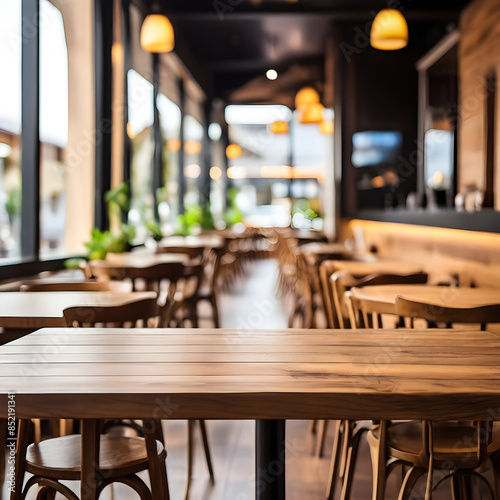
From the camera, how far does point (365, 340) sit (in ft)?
6.20

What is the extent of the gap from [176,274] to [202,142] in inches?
400

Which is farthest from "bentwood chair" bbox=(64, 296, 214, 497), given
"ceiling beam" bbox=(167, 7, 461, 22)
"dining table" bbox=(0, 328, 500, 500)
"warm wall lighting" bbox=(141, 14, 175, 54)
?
"ceiling beam" bbox=(167, 7, 461, 22)

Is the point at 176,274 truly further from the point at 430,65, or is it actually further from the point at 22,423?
the point at 430,65

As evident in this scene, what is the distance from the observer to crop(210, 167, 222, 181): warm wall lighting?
49.6 feet

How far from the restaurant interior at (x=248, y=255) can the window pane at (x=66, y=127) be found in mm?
32

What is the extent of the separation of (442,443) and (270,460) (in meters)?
0.60

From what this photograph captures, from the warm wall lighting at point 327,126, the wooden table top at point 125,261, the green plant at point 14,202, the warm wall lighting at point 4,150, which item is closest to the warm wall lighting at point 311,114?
the warm wall lighting at point 327,126

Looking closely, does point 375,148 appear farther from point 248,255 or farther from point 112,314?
point 112,314

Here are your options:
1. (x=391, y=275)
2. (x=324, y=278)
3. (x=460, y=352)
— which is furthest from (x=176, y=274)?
(x=460, y=352)

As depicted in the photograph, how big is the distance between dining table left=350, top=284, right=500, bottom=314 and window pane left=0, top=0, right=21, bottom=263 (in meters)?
2.76

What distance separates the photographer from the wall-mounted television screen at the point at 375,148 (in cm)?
1014

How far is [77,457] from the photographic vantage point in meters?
1.84

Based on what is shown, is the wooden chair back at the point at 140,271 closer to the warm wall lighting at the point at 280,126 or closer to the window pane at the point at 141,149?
the window pane at the point at 141,149

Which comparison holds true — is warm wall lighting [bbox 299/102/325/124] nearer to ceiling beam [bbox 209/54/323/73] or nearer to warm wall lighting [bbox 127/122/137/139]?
ceiling beam [bbox 209/54/323/73]
